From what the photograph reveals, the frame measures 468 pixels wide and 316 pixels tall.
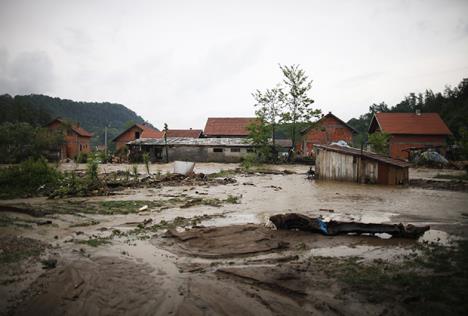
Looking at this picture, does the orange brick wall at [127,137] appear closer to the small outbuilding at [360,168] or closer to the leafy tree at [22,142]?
the leafy tree at [22,142]

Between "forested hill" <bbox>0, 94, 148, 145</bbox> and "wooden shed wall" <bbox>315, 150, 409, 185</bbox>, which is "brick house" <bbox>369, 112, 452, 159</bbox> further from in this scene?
"forested hill" <bbox>0, 94, 148, 145</bbox>

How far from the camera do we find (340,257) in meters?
5.50

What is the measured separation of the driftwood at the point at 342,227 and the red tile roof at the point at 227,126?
37596 millimetres

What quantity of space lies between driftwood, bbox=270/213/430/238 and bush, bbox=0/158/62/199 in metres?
10.9

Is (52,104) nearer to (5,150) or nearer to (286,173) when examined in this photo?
(5,150)

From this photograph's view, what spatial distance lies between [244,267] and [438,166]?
2850 cm

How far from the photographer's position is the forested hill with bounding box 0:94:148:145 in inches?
2248

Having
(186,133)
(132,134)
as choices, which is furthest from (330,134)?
(132,134)

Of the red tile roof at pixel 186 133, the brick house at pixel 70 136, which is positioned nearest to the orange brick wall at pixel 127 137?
the red tile roof at pixel 186 133

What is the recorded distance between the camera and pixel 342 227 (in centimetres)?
684

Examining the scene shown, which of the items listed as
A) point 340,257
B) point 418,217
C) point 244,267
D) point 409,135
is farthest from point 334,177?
point 409,135

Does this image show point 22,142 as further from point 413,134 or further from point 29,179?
point 413,134

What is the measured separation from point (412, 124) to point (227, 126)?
83.0 ft

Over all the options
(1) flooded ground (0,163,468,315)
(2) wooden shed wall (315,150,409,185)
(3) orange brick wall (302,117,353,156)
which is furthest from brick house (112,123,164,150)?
(1) flooded ground (0,163,468,315)
